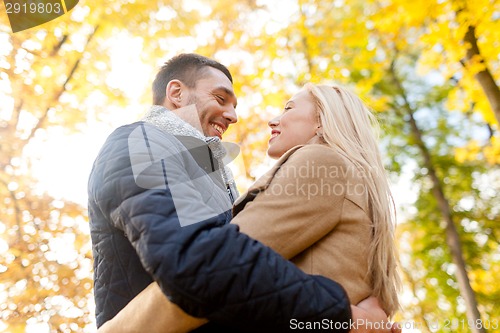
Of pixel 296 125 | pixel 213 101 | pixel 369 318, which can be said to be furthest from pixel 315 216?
pixel 213 101

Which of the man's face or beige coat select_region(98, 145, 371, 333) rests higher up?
the man's face

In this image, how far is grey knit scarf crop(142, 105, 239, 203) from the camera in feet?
6.31

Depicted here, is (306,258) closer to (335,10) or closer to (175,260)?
(175,260)

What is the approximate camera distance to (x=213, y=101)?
2.57 metres

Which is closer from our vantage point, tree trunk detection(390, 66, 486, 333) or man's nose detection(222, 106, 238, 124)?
man's nose detection(222, 106, 238, 124)

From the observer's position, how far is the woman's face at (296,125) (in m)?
2.04

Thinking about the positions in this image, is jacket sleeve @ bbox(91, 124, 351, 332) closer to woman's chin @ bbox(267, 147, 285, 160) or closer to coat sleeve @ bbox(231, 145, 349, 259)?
coat sleeve @ bbox(231, 145, 349, 259)

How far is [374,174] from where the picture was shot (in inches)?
64.4

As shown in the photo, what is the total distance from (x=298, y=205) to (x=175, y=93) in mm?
1394

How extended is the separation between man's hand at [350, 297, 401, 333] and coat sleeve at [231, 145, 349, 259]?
0.24 meters

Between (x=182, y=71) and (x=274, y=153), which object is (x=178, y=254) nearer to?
(x=274, y=153)

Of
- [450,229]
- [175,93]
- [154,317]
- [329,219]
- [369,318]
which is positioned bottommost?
[450,229]

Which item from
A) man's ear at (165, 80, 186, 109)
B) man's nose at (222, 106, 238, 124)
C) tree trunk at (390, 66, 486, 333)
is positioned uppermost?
man's ear at (165, 80, 186, 109)

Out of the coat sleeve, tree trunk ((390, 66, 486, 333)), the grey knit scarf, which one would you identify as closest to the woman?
the coat sleeve
